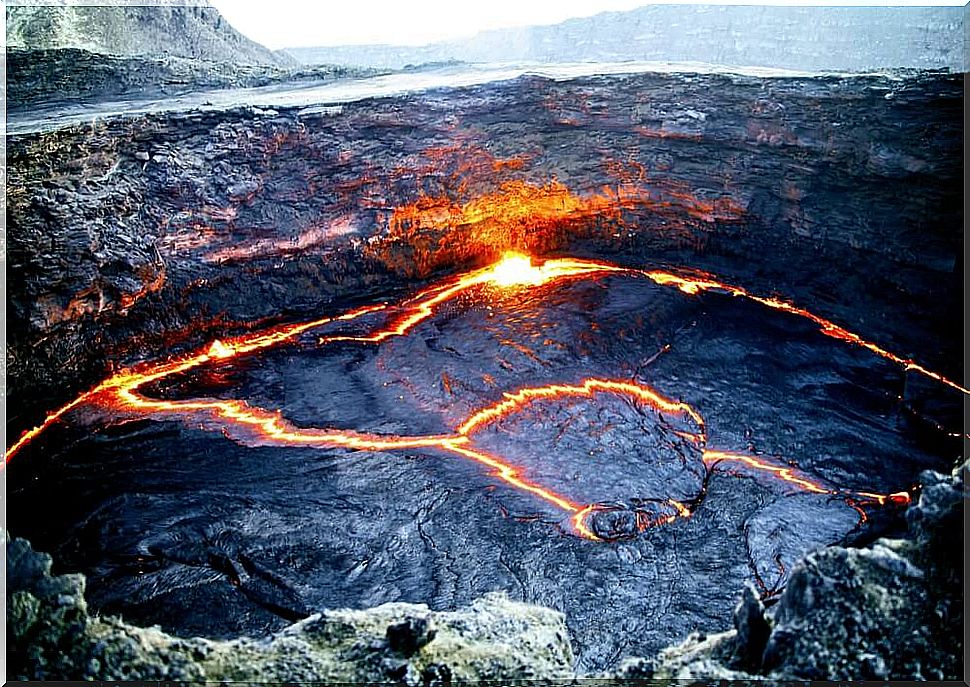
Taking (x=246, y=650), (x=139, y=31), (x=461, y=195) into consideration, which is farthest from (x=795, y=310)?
(x=139, y=31)

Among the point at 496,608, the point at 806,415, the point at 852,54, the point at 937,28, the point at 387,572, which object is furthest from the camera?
the point at 852,54

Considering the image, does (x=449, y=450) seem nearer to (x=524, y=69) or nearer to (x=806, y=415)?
(x=806, y=415)

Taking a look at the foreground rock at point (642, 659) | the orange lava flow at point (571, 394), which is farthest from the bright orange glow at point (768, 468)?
the foreground rock at point (642, 659)

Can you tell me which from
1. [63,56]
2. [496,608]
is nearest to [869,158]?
[496,608]

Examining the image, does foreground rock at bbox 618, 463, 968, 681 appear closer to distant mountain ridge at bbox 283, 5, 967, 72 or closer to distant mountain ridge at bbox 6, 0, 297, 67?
distant mountain ridge at bbox 6, 0, 297, 67

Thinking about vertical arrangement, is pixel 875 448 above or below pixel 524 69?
below

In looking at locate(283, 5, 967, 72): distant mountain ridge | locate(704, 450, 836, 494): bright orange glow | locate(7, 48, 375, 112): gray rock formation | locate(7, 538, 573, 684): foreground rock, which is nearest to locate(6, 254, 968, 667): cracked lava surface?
locate(704, 450, 836, 494): bright orange glow

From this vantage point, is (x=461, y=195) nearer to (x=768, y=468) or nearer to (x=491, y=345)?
(x=491, y=345)
